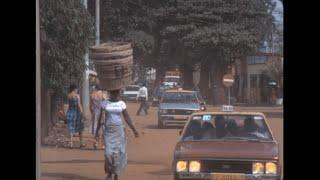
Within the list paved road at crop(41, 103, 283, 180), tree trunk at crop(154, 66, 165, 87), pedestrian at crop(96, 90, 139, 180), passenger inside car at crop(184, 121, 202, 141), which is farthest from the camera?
tree trunk at crop(154, 66, 165, 87)

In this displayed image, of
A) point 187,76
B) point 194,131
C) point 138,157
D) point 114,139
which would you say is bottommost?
point 138,157

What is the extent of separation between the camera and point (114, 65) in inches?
453

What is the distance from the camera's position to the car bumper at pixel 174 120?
11.6 m

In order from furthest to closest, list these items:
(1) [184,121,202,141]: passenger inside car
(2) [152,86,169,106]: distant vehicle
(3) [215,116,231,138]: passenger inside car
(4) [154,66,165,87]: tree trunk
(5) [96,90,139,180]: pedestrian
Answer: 1. (4) [154,66,165,87]: tree trunk
2. (2) [152,86,169,106]: distant vehicle
3. (5) [96,90,139,180]: pedestrian
4. (3) [215,116,231,138]: passenger inside car
5. (1) [184,121,202,141]: passenger inside car

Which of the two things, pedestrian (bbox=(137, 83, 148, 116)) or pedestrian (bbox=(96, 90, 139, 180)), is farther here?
pedestrian (bbox=(137, 83, 148, 116))

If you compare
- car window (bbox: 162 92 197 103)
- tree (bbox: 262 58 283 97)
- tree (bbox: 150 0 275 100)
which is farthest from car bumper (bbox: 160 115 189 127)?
tree (bbox: 262 58 283 97)

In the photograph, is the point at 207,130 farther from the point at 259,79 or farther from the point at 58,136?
the point at 58,136

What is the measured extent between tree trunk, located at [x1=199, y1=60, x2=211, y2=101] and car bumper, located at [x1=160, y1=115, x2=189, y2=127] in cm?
45

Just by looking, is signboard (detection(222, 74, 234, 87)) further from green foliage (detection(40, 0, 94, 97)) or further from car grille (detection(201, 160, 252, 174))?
green foliage (detection(40, 0, 94, 97))

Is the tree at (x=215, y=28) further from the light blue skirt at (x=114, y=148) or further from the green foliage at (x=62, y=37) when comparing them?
the light blue skirt at (x=114, y=148)

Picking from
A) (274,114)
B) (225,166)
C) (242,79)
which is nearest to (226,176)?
(225,166)

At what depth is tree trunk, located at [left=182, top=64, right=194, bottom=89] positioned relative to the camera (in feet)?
38.0

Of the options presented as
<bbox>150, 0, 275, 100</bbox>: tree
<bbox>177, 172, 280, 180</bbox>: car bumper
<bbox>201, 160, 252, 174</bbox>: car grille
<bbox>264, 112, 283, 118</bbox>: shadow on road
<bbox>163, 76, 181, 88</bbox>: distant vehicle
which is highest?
<bbox>150, 0, 275, 100</bbox>: tree

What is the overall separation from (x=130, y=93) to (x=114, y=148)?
2.88ft
